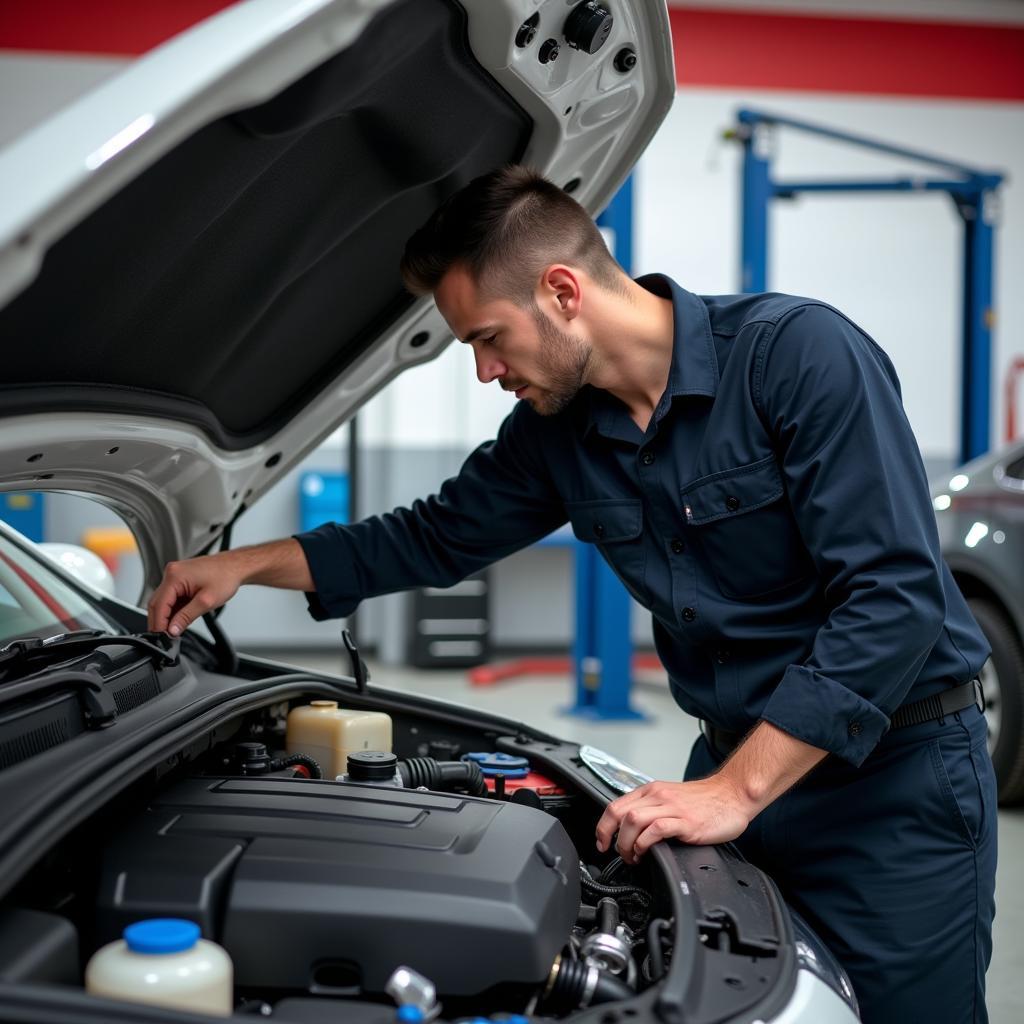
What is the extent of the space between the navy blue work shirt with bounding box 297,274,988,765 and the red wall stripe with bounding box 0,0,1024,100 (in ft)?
19.3

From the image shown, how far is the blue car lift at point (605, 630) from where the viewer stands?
5.04m

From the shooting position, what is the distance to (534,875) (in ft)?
3.62

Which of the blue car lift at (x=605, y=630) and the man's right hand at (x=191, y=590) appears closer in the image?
the man's right hand at (x=191, y=590)

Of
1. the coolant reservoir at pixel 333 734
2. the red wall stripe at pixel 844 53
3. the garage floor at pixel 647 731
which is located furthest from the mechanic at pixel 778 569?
the red wall stripe at pixel 844 53

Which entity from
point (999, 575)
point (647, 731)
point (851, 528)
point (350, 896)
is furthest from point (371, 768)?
point (647, 731)

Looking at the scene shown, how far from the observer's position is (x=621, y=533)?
5.33ft

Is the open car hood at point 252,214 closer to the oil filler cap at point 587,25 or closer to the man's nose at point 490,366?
the oil filler cap at point 587,25

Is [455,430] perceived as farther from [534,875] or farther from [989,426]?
[534,875]

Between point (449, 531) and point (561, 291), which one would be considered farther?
point (449, 531)

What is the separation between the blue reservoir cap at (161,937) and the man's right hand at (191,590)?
75cm

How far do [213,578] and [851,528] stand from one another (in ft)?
2.92

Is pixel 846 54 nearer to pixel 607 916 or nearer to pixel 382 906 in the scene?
pixel 607 916

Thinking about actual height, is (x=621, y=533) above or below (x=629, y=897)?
above

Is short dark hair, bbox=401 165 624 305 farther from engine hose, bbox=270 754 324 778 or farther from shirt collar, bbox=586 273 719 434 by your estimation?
engine hose, bbox=270 754 324 778
